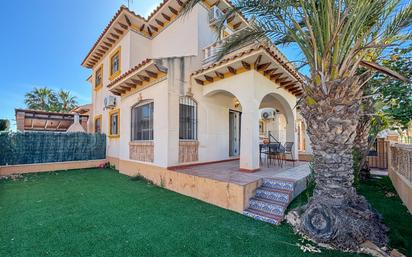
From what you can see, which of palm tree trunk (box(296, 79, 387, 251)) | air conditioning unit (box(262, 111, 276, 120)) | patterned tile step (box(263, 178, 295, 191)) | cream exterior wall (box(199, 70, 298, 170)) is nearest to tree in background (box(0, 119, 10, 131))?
cream exterior wall (box(199, 70, 298, 170))

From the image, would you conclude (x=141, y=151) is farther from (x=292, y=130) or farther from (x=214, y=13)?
(x=214, y=13)

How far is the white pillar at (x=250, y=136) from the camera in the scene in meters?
7.54

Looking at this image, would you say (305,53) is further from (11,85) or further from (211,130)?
(11,85)

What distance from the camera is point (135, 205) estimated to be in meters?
6.06

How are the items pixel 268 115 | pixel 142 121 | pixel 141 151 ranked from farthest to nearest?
pixel 268 115 < pixel 142 121 < pixel 141 151

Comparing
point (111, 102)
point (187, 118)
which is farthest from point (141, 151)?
point (111, 102)

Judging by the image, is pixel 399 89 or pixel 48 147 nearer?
pixel 399 89

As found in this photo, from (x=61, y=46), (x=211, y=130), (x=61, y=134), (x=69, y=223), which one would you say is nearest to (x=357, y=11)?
(x=211, y=130)

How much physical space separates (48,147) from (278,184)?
1442cm

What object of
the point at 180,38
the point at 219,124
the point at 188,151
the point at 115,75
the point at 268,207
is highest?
the point at 180,38

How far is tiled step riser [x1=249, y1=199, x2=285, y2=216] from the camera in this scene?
17.0ft

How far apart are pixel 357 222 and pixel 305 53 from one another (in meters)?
3.96

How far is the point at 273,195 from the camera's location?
580cm

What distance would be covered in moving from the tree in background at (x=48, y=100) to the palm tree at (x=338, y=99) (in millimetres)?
43233
